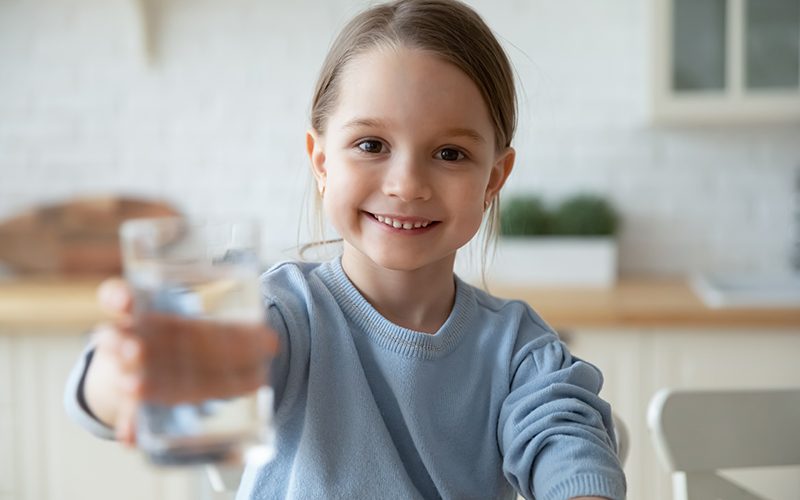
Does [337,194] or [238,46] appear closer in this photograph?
[337,194]

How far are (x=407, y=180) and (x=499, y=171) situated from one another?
230 millimetres

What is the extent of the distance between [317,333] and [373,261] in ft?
0.33

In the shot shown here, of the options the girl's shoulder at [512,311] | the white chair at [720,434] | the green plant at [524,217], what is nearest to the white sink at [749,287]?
the green plant at [524,217]

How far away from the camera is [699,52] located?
8.42 ft

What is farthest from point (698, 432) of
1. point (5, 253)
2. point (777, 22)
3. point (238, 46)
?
point (5, 253)

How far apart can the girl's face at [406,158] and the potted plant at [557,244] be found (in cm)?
169

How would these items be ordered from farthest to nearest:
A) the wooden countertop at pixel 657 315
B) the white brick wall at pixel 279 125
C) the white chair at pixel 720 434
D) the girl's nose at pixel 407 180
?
the white brick wall at pixel 279 125, the wooden countertop at pixel 657 315, the white chair at pixel 720 434, the girl's nose at pixel 407 180

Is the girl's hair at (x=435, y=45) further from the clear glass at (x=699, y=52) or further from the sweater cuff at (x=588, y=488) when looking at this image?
the clear glass at (x=699, y=52)

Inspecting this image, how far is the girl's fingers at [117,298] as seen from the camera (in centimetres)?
61

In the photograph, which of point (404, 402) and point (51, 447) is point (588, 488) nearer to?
point (404, 402)

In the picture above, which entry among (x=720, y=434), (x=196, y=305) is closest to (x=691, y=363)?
(x=720, y=434)

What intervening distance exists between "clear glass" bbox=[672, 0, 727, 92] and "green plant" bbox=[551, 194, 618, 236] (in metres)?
0.41

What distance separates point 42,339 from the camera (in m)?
2.43

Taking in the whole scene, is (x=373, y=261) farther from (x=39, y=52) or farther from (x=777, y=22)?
(x=39, y=52)
